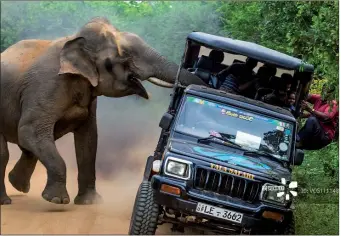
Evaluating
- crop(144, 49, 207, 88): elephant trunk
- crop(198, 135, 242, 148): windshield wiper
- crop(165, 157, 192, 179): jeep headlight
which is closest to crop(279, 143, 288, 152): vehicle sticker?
crop(198, 135, 242, 148): windshield wiper

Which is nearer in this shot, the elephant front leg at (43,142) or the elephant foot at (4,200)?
the elephant front leg at (43,142)

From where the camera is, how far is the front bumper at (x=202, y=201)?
739 cm

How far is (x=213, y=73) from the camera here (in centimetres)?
1045

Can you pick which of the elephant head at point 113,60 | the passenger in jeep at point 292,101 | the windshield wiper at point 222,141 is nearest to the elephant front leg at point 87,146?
the elephant head at point 113,60

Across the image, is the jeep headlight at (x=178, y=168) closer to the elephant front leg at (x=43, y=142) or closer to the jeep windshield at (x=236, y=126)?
the jeep windshield at (x=236, y=126)

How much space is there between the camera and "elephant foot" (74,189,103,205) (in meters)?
11.4

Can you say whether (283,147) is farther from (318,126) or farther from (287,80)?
(318,126)

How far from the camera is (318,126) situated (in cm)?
1102

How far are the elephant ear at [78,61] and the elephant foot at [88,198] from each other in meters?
1.53

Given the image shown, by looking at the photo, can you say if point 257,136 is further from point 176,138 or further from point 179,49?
point 179,49

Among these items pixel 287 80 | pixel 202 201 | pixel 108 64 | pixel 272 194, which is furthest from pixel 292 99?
pixel 202 201

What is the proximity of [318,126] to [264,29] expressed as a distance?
157 inches

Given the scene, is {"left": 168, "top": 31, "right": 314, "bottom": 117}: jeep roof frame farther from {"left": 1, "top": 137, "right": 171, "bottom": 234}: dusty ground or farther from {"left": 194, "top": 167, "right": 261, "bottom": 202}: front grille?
{"left": 194, "top": 167, "right": 261, "bottom": 202}: front grille

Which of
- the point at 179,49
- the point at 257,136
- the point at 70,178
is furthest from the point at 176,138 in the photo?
the point at 179,49
